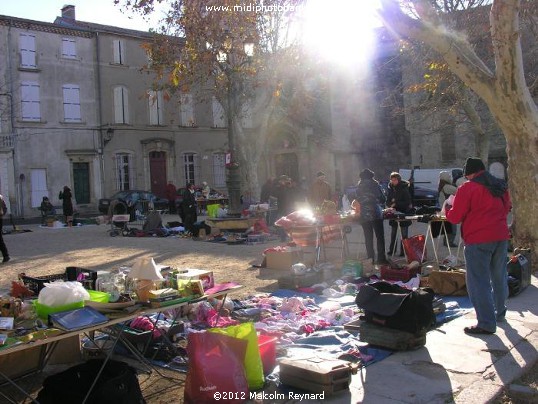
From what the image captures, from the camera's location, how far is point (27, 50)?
28.8 meters

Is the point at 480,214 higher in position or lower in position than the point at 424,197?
higher

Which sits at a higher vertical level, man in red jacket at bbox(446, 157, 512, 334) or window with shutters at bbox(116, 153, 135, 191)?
window with shutters at bbox(116, 153, 135, 191)

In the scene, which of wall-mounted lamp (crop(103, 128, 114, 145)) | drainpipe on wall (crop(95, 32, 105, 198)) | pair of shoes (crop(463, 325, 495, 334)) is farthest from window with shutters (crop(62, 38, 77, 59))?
pair of shoes (crop(463, 325, 495, 334))

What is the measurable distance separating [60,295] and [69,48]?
1137 inches

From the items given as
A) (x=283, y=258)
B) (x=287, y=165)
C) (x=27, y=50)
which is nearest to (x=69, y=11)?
(x=27, y=50)

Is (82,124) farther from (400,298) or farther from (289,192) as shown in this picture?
(400,298)

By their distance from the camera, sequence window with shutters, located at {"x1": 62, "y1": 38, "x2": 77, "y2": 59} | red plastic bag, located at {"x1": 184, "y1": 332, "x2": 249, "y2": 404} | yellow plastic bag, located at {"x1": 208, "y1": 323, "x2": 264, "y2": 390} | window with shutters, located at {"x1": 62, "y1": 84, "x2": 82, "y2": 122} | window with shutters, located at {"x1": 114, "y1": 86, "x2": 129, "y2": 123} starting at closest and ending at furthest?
red plastic bag, located at {"x1": 184, "y1": 332, "x2": 249, "y2": 404} → yellow plastic bag, located at {"x1": 208, "y1": 323, "x2": 264, "y2": 390} → window with shutters, located at {"x1": 62, "y1": 38, "x2": 77, "y2": 59} → window with shutters, located at {"x1": 62, "y1": 84, "x2": 82, "y2": 122} → window with shutters, located at {"x1": 114, "y1": 86, "x2": 129, "y2": 123}

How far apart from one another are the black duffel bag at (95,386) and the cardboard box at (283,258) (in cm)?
551

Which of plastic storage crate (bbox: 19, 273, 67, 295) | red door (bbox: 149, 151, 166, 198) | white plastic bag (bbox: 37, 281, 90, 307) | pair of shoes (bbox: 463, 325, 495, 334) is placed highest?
red door (bbox: 149, 151, 166, 198)

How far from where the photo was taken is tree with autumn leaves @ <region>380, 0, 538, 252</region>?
8.33 m

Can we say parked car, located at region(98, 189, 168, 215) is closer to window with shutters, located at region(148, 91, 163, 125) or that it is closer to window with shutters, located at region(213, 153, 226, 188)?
window with shutters, located at region(148, 91, 163, 125)

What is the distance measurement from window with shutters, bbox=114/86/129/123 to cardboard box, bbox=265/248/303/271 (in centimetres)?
2416

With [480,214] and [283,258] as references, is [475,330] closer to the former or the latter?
[480,214]

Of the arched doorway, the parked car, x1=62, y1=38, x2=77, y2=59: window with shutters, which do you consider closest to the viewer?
the parked car
